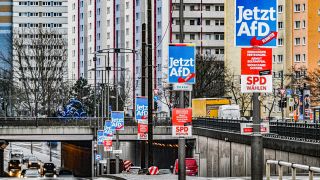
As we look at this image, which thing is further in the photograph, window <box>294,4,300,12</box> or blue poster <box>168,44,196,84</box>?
window <box>294,4,300,12</box>

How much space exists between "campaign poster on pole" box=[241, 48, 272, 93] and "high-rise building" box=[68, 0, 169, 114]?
120 metres

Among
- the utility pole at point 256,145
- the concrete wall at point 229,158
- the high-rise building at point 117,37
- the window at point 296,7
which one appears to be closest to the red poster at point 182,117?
the utility pole at point 256,145

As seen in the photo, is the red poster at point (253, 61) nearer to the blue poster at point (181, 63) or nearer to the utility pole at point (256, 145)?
the utility pole at point (256, 145)

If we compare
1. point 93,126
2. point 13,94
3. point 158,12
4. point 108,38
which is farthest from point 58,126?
point 108,38

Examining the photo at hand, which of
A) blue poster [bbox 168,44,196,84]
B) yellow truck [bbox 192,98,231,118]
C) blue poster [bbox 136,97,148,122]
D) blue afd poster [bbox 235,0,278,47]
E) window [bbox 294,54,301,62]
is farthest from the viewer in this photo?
window [bbox 294,54,301,62]

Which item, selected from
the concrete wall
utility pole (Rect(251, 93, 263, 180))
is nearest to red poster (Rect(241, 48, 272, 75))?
utility pole (Rect(251, 93, 263, 180))

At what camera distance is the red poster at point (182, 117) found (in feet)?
93.2

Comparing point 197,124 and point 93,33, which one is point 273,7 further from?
point 93,33

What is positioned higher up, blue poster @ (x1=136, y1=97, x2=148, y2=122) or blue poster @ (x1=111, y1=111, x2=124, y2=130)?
blue poster @ (x1=136, y1=97, x2=148, y2=122)

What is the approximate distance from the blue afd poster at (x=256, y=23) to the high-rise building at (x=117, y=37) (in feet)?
393

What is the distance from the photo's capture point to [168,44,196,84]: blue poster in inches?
1105

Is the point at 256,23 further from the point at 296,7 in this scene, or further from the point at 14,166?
the point at 296,7

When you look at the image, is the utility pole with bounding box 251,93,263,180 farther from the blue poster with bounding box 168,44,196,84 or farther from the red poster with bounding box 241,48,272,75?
the blue poster with bounding box 168,44,196,84

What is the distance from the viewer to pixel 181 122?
2858 cm
